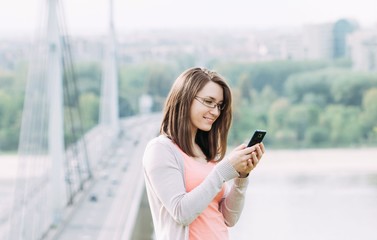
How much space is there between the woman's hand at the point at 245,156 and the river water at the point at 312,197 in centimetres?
499

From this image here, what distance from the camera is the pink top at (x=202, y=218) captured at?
631 millimetres

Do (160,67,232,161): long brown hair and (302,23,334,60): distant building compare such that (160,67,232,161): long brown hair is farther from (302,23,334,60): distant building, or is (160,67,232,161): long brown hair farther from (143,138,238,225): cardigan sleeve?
(302,23,334,60): distant building

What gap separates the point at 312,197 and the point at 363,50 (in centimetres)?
636

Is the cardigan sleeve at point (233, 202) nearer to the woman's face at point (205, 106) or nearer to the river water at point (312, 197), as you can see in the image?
the woman's face at point (205, 106)

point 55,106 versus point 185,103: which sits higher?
point 185,103

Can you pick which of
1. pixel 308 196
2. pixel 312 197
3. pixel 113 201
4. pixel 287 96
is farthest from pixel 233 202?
pixel 287 96

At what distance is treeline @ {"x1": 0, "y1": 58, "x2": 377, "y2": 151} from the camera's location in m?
12.0

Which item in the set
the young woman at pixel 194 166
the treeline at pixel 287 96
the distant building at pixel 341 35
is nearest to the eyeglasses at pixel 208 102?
the young woman at pixel 194 166

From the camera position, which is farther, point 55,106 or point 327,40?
point 327,40

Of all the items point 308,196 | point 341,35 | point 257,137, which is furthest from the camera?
point 341,35

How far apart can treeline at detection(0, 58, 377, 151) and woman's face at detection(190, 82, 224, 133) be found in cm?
1032

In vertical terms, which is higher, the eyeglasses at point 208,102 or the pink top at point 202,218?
the eyeglasses at point 208,102

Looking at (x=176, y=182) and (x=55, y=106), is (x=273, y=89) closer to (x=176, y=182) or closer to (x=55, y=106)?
(x=55, y=106)

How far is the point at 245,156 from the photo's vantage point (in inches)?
24.2
